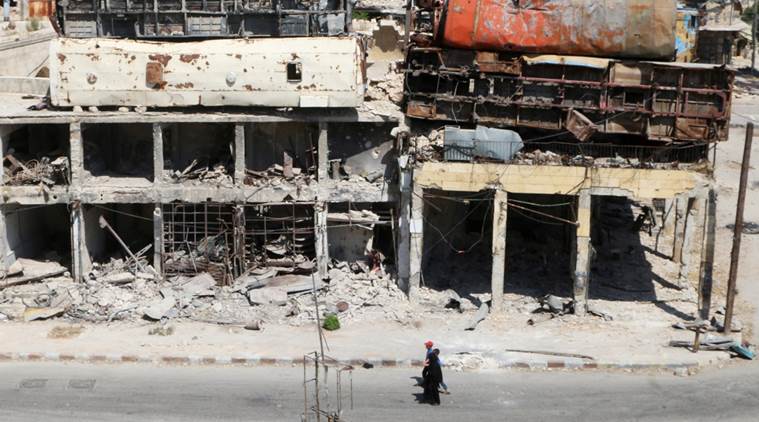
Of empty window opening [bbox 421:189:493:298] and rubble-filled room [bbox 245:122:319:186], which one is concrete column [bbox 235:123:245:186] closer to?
rubble-filled room [bbox 245:122:319:186]

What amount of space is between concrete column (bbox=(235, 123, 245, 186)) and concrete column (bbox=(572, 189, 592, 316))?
11114mm

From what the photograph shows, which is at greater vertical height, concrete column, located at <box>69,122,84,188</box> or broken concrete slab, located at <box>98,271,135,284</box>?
concrete column, located at <box>69,122,84,188</box>

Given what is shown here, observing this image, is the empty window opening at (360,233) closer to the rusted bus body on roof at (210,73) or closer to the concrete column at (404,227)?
the concrete column at (404,227)

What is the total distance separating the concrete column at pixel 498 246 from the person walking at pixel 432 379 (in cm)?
727

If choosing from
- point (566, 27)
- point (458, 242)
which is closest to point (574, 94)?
point (566, 27)

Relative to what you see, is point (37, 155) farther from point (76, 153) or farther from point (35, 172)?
point (76, 153)

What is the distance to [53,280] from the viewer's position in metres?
37.2

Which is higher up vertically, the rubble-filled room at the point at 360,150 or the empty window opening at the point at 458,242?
the rubble-filled room at the point at 360,150

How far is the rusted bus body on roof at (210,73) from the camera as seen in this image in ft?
118

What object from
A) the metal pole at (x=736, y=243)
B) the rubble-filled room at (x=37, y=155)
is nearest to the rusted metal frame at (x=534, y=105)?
the metal pole at (x=736, y=243)

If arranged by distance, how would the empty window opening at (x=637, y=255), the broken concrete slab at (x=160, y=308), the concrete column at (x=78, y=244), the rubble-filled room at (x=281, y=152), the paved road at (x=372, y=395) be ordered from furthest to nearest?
the rubble-filled room at (x=281, y=152) < the empty window opening at (x=637, y=255) < the concrete column at (x=78, y=244) < the broken concrete slab at (x=160, y=308) < the paved road at (x=372, y=395)

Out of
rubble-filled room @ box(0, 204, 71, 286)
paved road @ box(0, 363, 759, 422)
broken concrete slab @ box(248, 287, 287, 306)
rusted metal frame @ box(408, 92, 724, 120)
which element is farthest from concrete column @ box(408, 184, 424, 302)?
rubble-filled room @ box(0, 204, 71, 286)

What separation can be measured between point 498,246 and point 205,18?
12.6 meters

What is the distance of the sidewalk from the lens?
102ft
